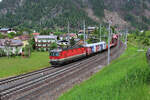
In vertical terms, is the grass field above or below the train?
below

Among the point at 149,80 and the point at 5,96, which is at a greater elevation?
the point at 149,80

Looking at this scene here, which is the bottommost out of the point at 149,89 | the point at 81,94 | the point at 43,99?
the point at 43,99

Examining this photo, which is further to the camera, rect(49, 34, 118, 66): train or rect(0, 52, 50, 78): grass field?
rect(49, 34, 118, 66): train

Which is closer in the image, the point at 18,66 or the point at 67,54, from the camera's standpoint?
the point at 67,54

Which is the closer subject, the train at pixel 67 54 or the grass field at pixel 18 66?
the grass field at pixel 18 66

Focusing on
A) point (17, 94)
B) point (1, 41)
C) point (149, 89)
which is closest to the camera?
point (149, 89)

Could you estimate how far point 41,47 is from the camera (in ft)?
272

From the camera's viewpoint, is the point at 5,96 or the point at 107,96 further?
the point at 5,96

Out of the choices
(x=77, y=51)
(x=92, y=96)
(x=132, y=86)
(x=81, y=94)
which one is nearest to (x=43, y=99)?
(x=81, y=94)

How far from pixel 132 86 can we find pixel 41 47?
7150 centimetres

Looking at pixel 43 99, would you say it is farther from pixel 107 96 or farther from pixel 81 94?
pixel 107 96

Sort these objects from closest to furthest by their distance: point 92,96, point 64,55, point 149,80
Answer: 1. point 92,96
2. point 149,80
3. point 64,55

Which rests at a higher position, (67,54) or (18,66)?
(67,54)

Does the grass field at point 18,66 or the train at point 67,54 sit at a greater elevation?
the train at point 67,54
